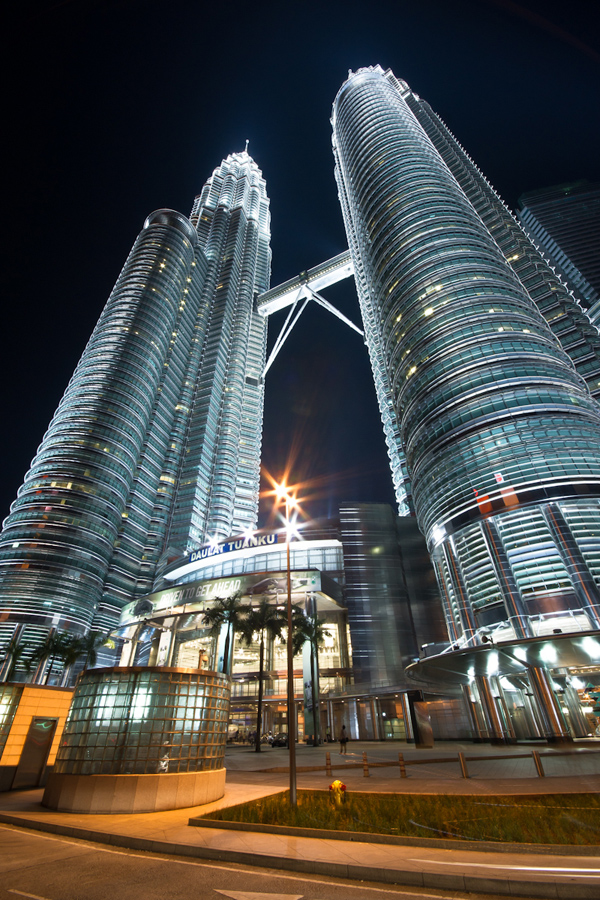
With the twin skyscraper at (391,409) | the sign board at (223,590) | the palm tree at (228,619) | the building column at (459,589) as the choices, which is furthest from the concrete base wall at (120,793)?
the sign board at (223,590)

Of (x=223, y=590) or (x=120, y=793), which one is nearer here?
(x=120, y=793)

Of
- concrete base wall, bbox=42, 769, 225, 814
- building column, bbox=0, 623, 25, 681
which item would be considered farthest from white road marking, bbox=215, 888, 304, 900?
building column, bbox=0, 623, 25, 681

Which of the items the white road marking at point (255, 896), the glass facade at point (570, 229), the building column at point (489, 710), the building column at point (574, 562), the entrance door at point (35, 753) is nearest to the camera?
the white road marking at point (255, 896)

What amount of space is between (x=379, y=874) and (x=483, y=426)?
171 feet

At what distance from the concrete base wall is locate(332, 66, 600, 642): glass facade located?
37336mm

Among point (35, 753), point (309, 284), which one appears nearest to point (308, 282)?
point (309, 284)

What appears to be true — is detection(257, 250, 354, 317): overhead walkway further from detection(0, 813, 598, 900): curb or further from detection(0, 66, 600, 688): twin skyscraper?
detection(0, 813, 598, 900): curb

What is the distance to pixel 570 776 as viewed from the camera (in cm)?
1783

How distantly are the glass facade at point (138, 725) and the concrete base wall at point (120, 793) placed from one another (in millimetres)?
373

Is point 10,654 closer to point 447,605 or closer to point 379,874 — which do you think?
point 447,605

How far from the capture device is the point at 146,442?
125375 millimetres

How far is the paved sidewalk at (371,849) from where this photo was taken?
7.37 metres

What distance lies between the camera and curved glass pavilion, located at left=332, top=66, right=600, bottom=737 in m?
43.8

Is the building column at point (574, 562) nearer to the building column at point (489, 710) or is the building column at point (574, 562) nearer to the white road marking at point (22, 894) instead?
the building column at point (489, 710)
